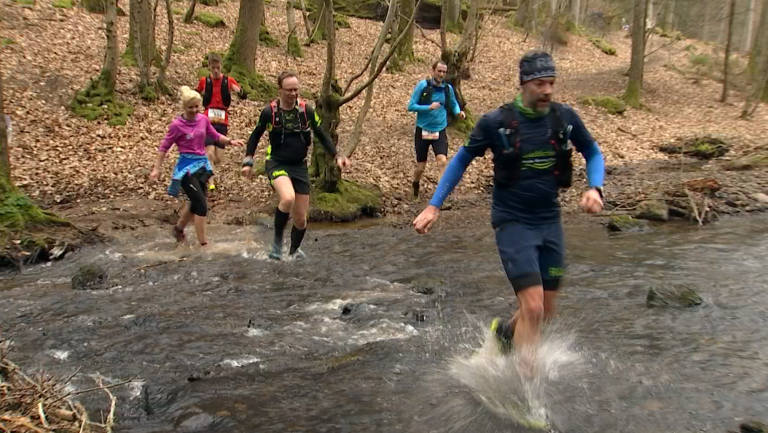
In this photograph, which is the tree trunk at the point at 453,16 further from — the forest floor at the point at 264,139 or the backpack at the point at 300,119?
the backpack at the point at 300,119

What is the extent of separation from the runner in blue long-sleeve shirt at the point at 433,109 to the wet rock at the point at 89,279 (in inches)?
235

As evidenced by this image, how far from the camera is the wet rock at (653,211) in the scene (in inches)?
419

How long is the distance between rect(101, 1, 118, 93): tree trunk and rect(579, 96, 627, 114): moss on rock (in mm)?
15104

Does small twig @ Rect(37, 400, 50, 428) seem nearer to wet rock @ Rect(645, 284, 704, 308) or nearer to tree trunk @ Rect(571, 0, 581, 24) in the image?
wet rock @ Rect(645, 284, 704, 308)

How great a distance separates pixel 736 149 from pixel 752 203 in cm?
601

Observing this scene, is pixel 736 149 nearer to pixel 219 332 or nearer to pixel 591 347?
pixel 591 347

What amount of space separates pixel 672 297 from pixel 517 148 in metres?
3.03

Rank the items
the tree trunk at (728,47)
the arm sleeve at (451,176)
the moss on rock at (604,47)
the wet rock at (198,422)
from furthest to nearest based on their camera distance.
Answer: the moss on rock at (604,47) < the tree trunk at (728,47) < the arm sleeve at (451,176) < the wet rock at (198,422)

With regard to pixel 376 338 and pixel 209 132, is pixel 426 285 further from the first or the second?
pixel 209 132

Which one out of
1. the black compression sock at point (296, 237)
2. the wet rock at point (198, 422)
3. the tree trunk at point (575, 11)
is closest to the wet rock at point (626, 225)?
the black compression sock at point (296, 237)

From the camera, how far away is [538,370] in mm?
4270

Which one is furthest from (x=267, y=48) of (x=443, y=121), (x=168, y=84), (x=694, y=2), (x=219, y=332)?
(x=694, y=2)

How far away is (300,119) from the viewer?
7.79 m

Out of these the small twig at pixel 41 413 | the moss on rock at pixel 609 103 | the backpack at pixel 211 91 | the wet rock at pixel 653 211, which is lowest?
the wet rock at pixel 653 211
